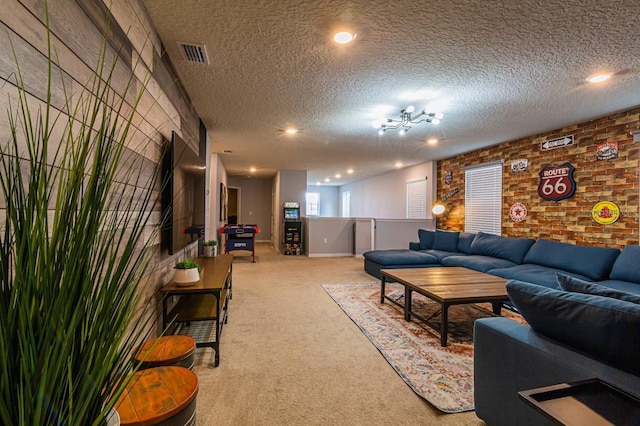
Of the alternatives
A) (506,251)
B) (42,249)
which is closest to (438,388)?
(42,249)

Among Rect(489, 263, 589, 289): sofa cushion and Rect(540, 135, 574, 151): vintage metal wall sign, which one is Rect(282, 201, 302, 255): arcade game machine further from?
Rect(540, 135, 574, 151): vintage metal wall sign

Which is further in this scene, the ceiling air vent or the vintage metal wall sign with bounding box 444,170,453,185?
the vintage metal wall sign with bounding box 444,170,453,185

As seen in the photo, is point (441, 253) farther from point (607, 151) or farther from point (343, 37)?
point (343, 37)

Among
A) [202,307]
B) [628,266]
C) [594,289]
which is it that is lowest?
[202,307]

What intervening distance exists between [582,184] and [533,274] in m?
1.49

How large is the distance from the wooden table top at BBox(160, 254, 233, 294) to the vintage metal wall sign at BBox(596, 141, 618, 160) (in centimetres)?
460

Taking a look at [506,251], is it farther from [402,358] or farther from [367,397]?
[367,397]

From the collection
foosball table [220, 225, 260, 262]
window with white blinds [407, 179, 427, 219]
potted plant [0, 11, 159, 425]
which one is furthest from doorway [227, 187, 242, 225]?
potted plant [0, 11, 159, 425]

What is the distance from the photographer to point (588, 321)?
1203 mm

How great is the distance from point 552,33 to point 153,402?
302 cm

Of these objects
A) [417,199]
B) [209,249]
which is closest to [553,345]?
[209,249]

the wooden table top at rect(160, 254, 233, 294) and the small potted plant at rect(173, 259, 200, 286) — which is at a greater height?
the small potted plant at rect(173, 259, 200, 286)

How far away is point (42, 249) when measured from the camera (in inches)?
20.8

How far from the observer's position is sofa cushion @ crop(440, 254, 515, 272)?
164 inches
